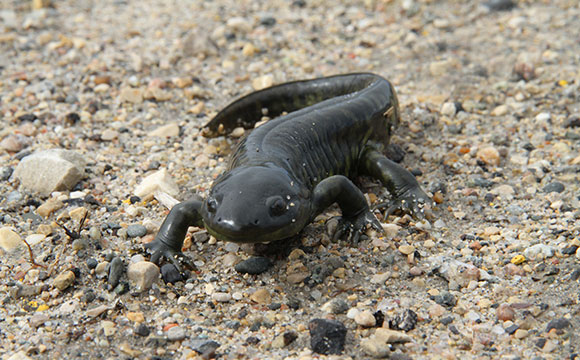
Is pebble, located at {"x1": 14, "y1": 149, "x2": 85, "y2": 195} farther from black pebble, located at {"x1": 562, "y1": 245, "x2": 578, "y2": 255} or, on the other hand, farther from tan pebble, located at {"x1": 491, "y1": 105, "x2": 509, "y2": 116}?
tan pebble, located at {"x1": 491, "y1": 105, "x2": 509, "y2": 116}

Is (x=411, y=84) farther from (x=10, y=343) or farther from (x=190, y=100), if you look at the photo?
(x=10, y=343)

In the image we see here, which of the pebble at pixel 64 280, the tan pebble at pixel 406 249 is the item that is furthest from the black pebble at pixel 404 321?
the pebble at pixel 64 280

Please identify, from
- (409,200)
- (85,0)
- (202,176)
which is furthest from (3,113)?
(409,200)

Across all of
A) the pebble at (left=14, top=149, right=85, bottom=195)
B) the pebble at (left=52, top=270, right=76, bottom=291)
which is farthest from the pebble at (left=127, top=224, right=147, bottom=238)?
the pebble at (left=14, top=149, right=85, bottom=195)

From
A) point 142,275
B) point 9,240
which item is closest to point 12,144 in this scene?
point 9,240

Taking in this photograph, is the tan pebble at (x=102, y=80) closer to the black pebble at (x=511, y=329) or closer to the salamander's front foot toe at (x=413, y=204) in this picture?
the salamander's front foot toe at (x=413, y=204)
